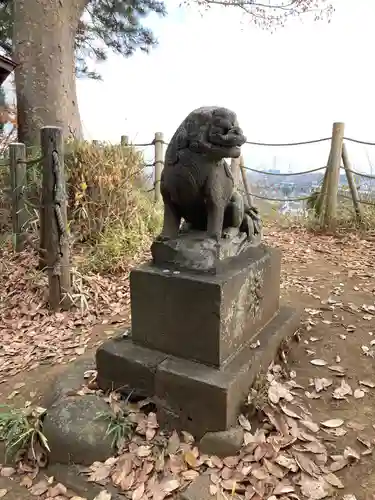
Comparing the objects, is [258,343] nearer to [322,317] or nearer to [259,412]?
[259,412]

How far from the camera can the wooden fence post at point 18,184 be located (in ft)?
13.6

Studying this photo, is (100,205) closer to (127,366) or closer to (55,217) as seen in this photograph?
(55,217)

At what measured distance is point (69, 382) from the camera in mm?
2359

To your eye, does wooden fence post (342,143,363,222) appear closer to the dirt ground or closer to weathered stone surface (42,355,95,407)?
the dirt ground

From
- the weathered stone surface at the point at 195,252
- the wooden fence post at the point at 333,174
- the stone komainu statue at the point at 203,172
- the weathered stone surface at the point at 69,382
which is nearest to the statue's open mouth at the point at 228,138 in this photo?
the stone komainu statue at the point at 203,172

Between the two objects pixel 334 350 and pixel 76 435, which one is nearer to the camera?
pixel 76 435

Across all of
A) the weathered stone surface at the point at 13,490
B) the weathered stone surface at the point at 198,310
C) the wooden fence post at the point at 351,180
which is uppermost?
the wooden fence post at the point at 351,180

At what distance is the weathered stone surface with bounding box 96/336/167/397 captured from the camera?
2047 mm

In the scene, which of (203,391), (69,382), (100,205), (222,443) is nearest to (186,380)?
(203,391)

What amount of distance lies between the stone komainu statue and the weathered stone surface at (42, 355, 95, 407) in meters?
1.07

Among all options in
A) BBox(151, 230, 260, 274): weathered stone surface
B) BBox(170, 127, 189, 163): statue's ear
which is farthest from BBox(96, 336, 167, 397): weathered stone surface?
BBox(170, 127, 189, 163): statue's ear

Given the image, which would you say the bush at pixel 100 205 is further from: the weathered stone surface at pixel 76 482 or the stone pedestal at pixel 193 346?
the weathered stone surface at pixel 76 482

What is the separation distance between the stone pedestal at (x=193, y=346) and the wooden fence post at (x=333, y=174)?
388 centimetres

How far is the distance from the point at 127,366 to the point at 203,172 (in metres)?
1.13
